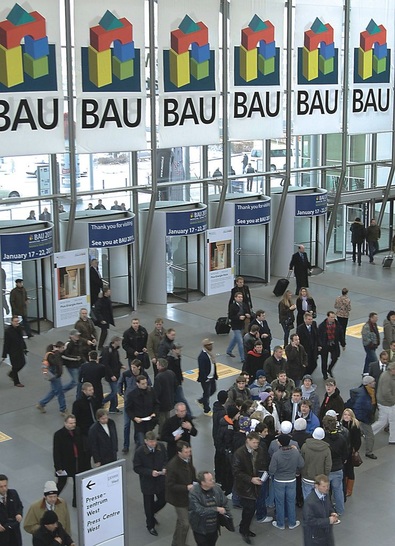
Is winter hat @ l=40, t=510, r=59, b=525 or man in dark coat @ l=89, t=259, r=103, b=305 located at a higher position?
man in dark coat @ l=89, t=259, r=103, b=305

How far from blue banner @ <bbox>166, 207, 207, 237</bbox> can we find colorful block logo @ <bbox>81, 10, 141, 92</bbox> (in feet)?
10.7

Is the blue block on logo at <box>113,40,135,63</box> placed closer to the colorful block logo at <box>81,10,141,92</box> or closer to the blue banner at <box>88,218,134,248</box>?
the colorful block logo at <box>81,10,141,92</box>

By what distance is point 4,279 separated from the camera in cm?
2084

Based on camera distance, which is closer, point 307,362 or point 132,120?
point 307,362

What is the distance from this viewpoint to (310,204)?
2631cm

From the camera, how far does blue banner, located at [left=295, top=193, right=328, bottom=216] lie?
85.9 ft

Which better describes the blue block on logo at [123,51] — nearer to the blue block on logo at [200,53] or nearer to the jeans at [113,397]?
the blue block on logo at [200,53]

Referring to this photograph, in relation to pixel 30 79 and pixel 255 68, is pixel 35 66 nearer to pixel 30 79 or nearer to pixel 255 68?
pixel 30 79

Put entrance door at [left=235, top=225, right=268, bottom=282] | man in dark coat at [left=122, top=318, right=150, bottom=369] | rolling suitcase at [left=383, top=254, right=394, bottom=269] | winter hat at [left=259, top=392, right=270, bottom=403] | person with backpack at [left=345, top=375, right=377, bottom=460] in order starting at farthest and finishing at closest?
rolling suitcase at [left=383, top=254, right=394, bottom=269] < entrance door at [left=235, top=225, right=268, bottom=282] < man in dark coat at [left=122, top=318, right=150, bottom=369] < person with backpack at [left=345, top=375, right=377, bottom=460] < winter hat at [left=259, top=392, right=270, bottom=403]

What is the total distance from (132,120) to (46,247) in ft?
12.5

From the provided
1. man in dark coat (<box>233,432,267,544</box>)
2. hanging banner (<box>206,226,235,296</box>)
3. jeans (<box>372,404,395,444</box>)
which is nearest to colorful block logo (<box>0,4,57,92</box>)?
hanging banner (<box>206,226,235,296</box>)

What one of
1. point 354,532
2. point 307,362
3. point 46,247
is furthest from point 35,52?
point 354,532

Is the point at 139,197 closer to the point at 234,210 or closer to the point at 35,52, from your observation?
the point at 234,210

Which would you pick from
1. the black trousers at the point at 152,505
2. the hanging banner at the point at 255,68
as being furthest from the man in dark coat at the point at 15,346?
the hanging banner at the point at 255,68
